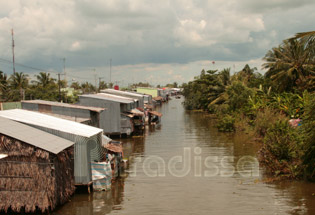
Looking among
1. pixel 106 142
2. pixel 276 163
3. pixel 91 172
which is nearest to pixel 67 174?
pixel 91 172

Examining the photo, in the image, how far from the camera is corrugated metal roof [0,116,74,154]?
39.4 ft

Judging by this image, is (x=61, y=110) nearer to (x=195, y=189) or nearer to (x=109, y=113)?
(x=109, y=113)

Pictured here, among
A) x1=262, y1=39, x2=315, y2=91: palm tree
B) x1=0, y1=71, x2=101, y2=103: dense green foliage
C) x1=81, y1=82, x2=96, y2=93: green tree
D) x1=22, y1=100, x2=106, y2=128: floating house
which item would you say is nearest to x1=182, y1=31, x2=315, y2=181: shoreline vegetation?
x1=262, y1=39, x2=315, y2=91: palm tree

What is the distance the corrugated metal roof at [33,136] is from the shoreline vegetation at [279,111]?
336 inches

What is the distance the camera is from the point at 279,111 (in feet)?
100

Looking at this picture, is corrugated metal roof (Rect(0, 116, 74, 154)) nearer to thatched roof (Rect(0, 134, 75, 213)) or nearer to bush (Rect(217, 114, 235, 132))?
thatched roof (Rect(0, 134, 75, 213))

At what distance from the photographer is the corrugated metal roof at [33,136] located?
12.0 meters

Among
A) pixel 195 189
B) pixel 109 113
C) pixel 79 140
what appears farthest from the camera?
pixel 109 113

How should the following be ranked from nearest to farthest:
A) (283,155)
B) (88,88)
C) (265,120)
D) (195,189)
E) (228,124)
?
(195,189) → (283,155) → (265,120) → (228,124) → (88,88)

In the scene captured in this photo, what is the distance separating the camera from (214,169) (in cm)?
1939

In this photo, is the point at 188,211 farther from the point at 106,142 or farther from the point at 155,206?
the point at 106,142

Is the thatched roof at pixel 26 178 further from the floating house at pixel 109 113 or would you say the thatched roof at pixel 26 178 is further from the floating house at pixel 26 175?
the floating house at pixel 109 113

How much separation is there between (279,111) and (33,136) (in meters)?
23.5

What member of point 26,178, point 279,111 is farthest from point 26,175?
point 279,111
